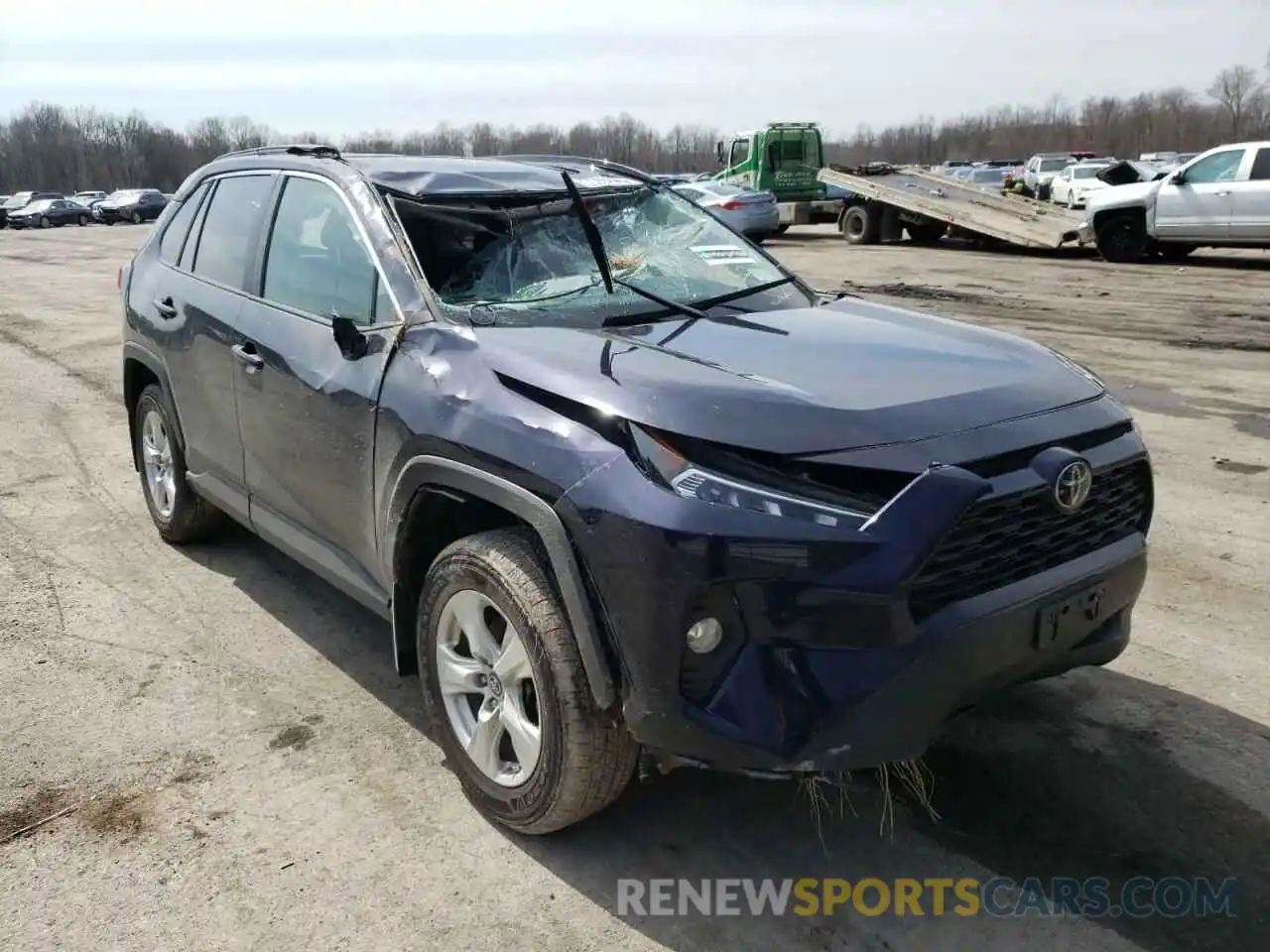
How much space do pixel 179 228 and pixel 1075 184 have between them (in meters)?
A: 33.6

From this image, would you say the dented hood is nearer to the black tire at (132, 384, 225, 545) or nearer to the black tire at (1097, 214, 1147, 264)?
the black tire at (132, 384, 225, 545)

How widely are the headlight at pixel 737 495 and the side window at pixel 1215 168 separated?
661 inches

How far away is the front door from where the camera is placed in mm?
3350

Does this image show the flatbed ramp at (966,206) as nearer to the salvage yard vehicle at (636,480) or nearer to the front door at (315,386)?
→ the salvage yard vehicle at (636,480)

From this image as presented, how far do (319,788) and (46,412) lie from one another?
638cm

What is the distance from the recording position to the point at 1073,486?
2.68 meters

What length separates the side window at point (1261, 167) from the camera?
15.8 metres

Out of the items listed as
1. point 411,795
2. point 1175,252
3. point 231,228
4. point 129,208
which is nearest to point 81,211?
point 129,208

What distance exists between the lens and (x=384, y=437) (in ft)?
10.4

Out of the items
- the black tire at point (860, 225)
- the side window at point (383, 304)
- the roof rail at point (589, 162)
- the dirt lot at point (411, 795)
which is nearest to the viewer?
the dirt lot at point (411, 795)

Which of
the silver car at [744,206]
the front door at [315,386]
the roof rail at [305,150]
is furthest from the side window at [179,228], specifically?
the silver car at [744,206]

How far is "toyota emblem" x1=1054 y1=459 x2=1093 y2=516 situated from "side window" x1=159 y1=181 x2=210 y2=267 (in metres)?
3.91

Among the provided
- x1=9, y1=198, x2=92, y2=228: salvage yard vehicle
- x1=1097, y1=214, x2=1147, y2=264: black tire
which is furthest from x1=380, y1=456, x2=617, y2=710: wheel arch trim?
x1=9, y1=198, x2=92, y2=228: salvage yard vehicle

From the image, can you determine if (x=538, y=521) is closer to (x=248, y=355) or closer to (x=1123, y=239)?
(x=248, y=355)
